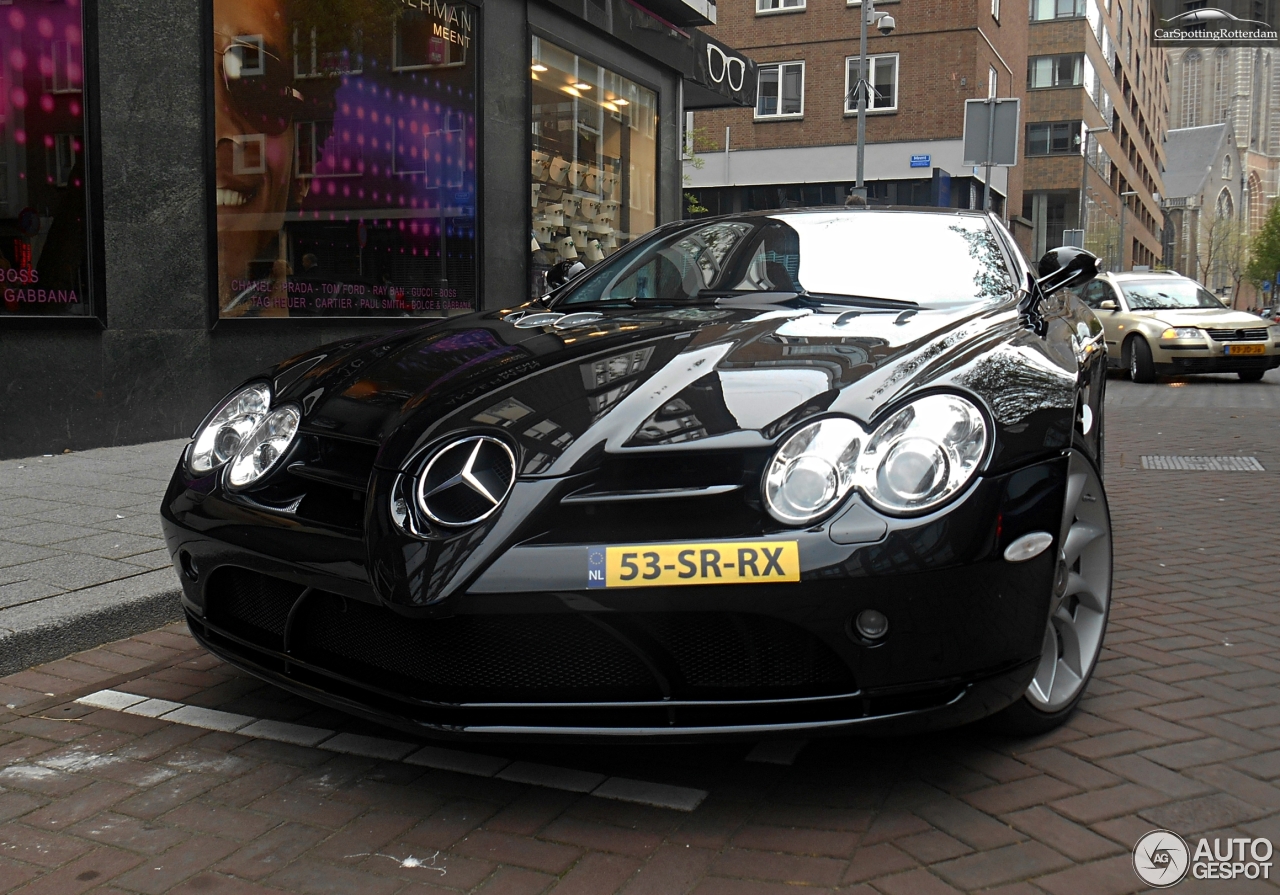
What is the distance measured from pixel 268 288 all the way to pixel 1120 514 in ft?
19.9

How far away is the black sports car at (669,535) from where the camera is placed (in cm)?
229

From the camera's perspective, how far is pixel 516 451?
2494 mm

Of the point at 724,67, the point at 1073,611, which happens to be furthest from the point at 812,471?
the point at 724,67

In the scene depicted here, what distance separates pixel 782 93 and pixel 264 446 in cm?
3359

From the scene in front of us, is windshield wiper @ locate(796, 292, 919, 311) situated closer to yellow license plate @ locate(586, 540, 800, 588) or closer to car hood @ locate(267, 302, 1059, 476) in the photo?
car hood @ locate(267, 302, 1059, 476)

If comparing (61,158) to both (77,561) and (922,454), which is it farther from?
(922,454)

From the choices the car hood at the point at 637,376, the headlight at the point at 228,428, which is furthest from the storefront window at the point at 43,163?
the car hood at the point at 637,376

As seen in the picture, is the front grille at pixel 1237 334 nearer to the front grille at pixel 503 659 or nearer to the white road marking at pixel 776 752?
the white road marking at pixel 776 752

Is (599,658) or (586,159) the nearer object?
(599,658)

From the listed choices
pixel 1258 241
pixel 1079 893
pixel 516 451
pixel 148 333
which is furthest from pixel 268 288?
pixel 1258 241

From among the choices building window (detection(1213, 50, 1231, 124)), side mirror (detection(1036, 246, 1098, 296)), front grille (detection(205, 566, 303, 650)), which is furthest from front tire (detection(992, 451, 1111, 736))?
building window (detection(1213, 50, 1231, 124))

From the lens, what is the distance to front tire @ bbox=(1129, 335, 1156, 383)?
642 inches

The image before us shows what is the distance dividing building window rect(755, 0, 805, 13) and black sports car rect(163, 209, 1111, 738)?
34106 millimetres

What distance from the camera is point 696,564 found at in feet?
7.44
